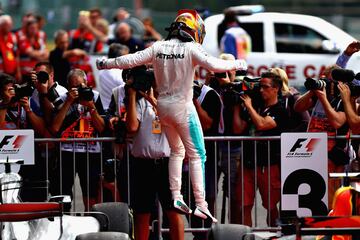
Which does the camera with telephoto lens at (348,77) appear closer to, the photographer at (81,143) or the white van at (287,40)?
the photographer at (81,143)

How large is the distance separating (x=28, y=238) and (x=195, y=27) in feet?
7.51

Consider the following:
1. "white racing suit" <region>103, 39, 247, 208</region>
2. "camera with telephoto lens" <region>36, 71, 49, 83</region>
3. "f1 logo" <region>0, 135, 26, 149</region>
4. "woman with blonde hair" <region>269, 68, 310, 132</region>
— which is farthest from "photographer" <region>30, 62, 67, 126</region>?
"woman with blonde hair" <region>269, 68, 310, 132</region>

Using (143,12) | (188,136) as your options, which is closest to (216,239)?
(188,136)

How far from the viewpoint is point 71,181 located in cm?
1170

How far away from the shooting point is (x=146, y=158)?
36.1 feet

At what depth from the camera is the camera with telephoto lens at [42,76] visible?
11500 millimetres

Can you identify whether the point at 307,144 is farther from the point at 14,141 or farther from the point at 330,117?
the point at 14,141

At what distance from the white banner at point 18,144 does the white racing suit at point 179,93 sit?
1242mm

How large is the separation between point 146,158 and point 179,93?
35.3 inches

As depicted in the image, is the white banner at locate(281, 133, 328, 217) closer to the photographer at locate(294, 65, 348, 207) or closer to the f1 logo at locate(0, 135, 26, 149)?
the photographer at locate(294, 65, 348, 207)

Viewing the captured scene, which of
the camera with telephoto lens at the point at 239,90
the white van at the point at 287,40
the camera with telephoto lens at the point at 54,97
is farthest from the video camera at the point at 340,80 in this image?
the white van at the point at 287,40

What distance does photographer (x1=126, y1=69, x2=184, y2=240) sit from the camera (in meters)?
10.9

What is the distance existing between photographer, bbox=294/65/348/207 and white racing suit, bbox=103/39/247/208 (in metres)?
1.28

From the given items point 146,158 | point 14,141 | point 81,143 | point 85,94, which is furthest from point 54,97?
point 146,158
